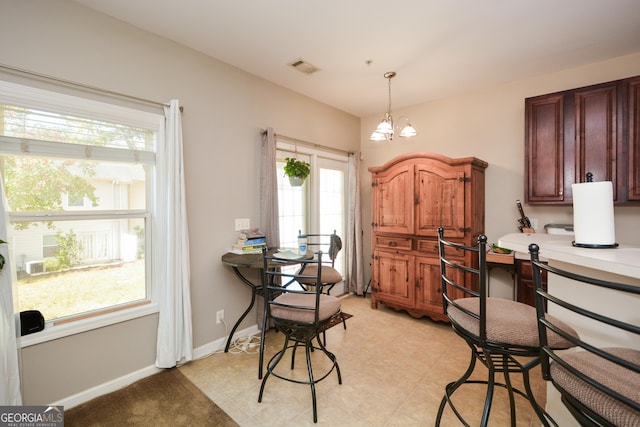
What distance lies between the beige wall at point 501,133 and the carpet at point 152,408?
3.23 m

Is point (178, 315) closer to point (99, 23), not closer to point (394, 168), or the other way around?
point (99, 23)

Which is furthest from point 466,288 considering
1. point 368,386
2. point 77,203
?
point 77,203

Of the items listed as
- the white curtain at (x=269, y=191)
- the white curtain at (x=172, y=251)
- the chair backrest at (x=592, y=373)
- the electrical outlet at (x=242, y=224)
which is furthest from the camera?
the white curtain at (x=269, y=191)

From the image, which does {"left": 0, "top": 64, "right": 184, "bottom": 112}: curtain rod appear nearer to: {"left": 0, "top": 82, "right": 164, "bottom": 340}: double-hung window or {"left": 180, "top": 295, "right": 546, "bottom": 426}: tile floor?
{"left": 0, "top": 82, "right": 164, "bottom": 340}: double-hung window

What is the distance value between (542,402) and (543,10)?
2.80 m

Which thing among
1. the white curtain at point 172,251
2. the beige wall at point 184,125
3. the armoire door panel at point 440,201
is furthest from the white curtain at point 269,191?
the armoire door panel at point 440,201

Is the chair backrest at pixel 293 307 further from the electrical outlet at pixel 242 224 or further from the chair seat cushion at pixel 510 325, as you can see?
the electrical outlet at pixel 242 224

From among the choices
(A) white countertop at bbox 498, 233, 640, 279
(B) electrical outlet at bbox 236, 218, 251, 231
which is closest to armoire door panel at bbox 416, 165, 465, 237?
(A) white countertop at bbox 498, 233, 640, 279

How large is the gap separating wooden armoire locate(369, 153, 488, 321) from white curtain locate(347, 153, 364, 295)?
1.82ft

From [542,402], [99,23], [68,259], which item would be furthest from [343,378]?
[99,23]

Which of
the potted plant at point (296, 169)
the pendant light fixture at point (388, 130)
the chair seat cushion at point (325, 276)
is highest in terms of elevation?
the pendant light fixture at point (388, 130)

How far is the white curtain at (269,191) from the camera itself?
3064mm
